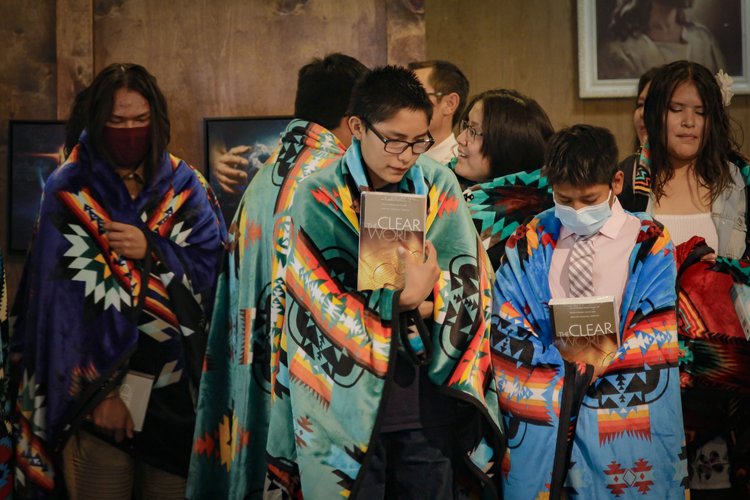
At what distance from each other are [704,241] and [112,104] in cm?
227

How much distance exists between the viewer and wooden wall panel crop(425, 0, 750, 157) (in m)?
5.54

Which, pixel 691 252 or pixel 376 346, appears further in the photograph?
pixel 691 252

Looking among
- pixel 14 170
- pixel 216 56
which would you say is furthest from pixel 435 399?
pixel 14 170

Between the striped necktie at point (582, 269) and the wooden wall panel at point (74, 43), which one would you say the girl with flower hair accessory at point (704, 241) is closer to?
the striped necktie at point (582, 269)

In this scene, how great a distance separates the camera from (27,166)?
5.04 meters

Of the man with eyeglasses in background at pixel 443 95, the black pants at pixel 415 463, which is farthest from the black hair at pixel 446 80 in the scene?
the black pants at pixel 415 463

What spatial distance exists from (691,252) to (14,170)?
3487 mm

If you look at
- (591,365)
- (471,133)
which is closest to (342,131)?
(471,133)

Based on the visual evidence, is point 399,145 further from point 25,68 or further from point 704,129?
point 25,68

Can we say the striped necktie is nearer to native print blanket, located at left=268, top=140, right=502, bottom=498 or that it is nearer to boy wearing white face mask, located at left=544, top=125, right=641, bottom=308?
boy wearing white face mask, located at left=544, top=125, right=641, bottom=308

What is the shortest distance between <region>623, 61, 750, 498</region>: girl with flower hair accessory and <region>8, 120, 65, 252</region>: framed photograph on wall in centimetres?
305

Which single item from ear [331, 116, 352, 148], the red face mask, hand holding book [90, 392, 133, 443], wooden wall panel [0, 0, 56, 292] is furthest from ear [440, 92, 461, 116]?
wooden wall panel [0, 0, 56, 292]

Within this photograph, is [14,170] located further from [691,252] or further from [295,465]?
[691,252]

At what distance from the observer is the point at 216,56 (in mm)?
5020
